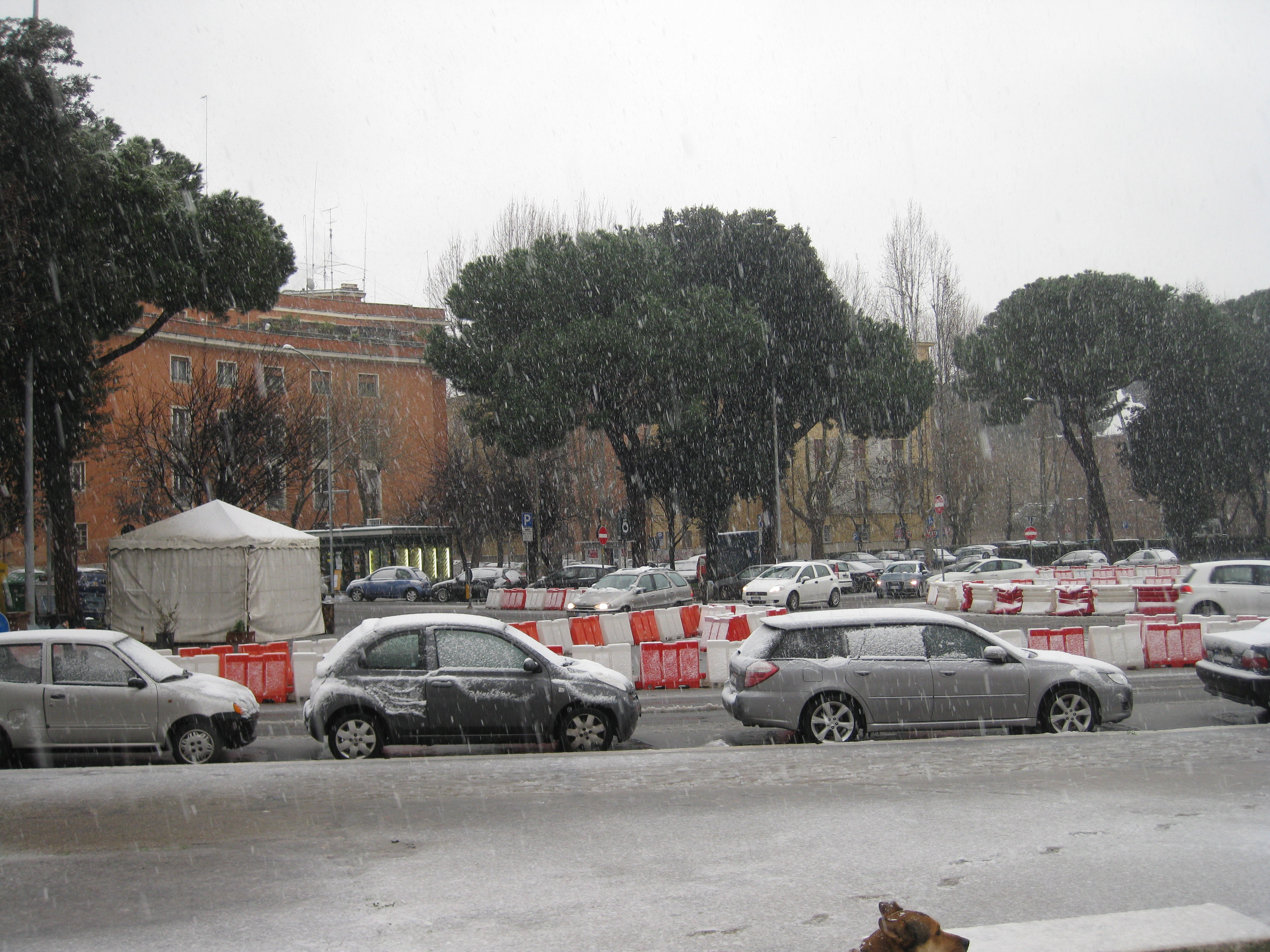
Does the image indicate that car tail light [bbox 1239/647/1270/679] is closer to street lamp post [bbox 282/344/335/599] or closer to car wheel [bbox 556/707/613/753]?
car wheel [bbox 556/707/613/753]

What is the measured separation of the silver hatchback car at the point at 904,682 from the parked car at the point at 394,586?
32452 millimetres

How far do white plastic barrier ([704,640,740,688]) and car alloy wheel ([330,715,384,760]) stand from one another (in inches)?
249

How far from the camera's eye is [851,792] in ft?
23.7

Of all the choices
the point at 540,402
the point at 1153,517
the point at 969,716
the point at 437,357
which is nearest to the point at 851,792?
the point at 969,716

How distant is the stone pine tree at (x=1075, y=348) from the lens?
47906 mm

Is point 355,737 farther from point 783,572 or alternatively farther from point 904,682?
point 783,572

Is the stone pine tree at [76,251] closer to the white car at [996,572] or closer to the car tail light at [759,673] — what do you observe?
the car tail light at [759,673]

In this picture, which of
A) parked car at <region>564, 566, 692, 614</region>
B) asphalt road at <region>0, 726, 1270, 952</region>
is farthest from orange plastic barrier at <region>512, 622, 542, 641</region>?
asphalt road at <region>0, 726, 1270, 952</region>

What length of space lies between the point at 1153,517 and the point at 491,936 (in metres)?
87.2

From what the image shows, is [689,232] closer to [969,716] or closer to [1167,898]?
[969,716]

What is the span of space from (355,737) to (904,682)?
513 cm

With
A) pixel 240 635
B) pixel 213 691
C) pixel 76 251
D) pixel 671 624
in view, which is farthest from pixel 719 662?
pixel 76 251

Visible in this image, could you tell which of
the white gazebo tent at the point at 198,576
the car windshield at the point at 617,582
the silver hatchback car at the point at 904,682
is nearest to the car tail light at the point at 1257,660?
the silver hatchback car at the point at 904,682

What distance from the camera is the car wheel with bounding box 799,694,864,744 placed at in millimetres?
9883
